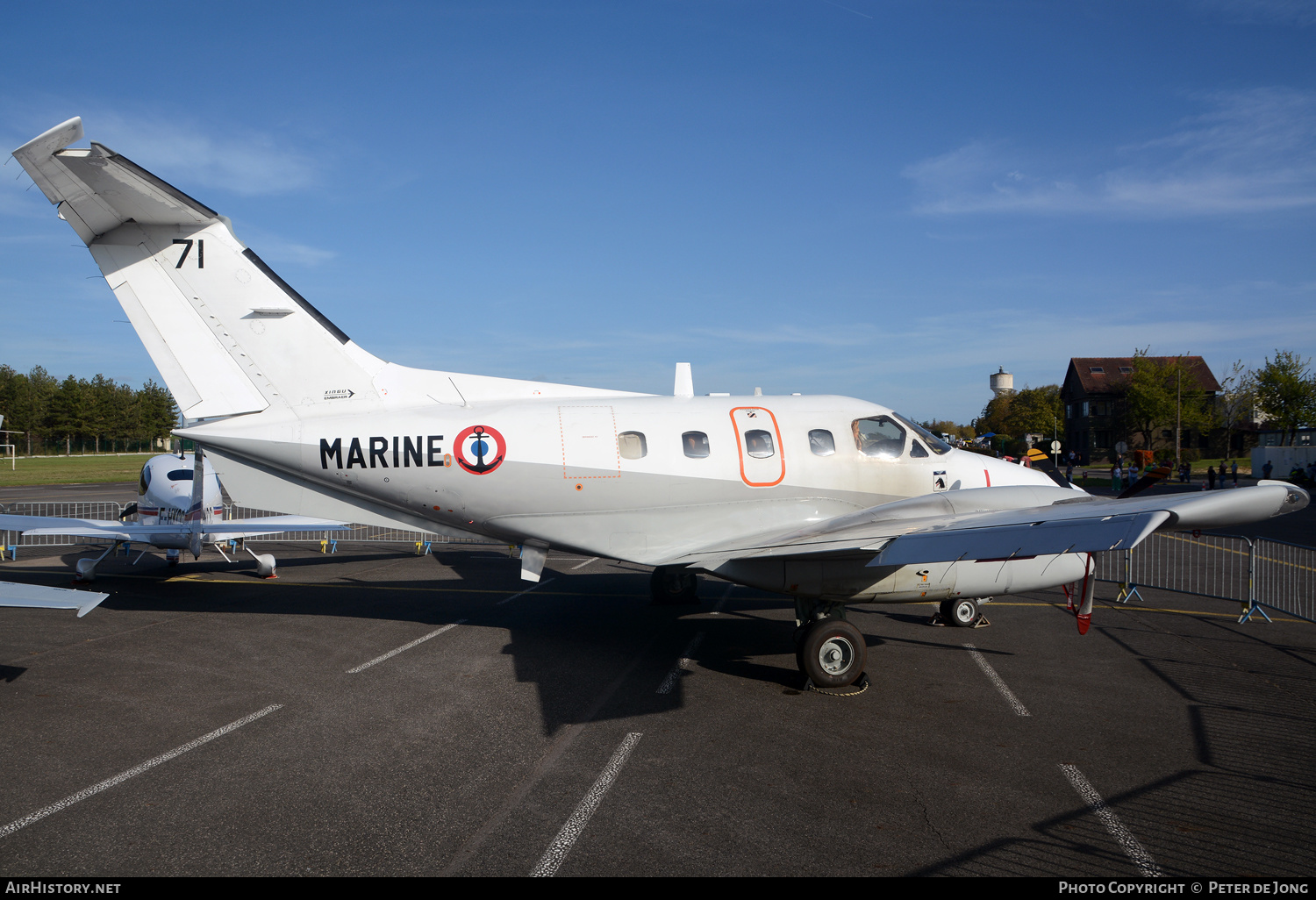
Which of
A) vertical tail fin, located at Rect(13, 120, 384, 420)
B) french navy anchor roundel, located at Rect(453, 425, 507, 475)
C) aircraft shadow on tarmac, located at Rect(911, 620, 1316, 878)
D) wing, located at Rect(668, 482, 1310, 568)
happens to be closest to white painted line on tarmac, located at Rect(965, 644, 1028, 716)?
aircraft shadow on tarmac, located at Rect(911, 620, 1316, 878)

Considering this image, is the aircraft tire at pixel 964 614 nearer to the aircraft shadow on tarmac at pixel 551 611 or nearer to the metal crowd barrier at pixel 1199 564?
the aircraft shadow on tarmac at pixel 551 611

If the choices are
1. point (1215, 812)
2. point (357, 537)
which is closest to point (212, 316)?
point (1215, 812)

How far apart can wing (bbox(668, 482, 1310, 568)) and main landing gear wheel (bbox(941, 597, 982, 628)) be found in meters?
2.76

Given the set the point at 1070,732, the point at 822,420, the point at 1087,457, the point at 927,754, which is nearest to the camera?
the point at 927,754

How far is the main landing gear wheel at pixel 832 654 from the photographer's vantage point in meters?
8.22

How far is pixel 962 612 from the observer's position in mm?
11047

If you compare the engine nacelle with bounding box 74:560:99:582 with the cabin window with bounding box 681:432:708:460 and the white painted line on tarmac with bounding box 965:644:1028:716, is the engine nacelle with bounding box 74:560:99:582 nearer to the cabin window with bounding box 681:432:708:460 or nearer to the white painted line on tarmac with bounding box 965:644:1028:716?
the cabin window with bounding box 681:432:708:460

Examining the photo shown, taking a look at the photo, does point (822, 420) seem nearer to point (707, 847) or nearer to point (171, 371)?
point (707, 847)

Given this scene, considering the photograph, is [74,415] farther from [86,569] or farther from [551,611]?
[551,611]

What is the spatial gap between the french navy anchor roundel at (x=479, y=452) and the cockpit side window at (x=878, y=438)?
16.5 feet

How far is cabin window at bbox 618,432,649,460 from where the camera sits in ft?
31.7

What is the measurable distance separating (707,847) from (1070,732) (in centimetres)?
419

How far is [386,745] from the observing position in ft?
21.9
